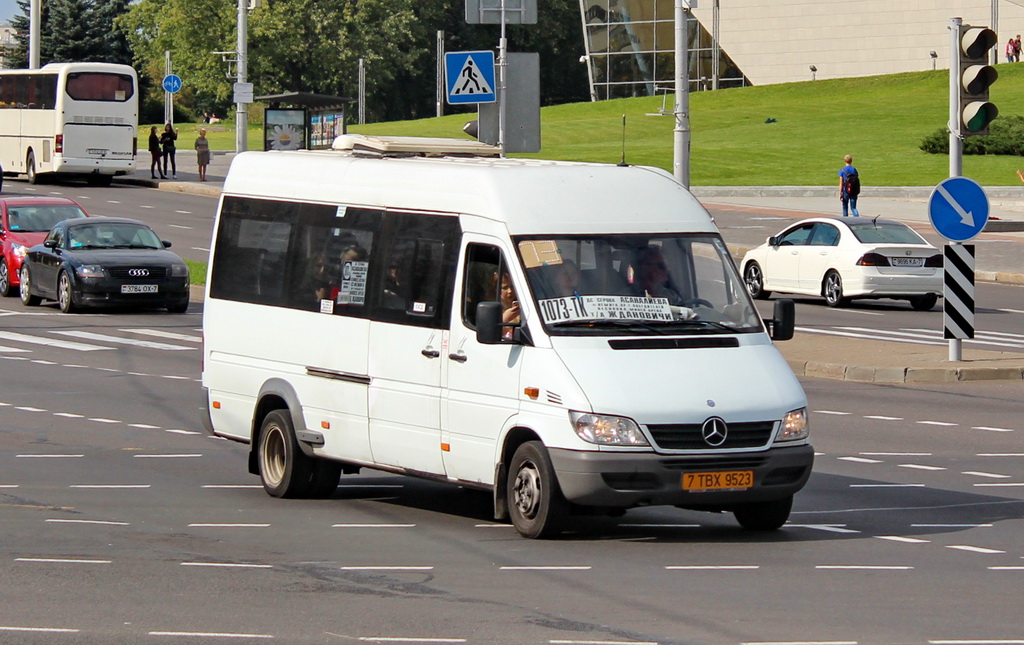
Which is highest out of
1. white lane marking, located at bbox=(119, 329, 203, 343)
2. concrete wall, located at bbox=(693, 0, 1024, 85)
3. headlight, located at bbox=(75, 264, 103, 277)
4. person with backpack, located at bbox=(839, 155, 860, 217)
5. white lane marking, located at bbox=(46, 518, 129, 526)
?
concrete wall, located at bbox=(693, 0, 1024, 85)

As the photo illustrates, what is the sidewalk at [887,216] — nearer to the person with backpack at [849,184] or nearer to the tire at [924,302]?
the person with backpack at [849,184]

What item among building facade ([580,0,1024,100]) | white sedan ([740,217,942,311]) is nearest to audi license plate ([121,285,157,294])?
white sedan ([740,217,942,311])

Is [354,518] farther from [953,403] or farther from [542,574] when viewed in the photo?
[953,403]

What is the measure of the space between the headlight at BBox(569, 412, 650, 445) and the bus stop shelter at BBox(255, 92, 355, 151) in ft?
124

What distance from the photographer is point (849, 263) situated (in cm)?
2852

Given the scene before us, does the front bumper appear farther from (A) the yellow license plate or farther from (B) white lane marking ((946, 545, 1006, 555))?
(B) white lane marking ((946, 545, 1006, 555))

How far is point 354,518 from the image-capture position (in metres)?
11.2

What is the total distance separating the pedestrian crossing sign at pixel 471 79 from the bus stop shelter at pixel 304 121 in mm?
26893

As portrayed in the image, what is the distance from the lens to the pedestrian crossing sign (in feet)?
66.0

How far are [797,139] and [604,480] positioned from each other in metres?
66.3

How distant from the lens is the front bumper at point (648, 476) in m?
9.71

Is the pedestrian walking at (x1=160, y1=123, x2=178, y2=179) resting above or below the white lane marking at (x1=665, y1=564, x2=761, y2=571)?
above

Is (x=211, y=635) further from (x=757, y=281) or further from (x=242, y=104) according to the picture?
(x=242, y=104)

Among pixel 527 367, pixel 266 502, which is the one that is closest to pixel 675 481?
pixel 527 367
